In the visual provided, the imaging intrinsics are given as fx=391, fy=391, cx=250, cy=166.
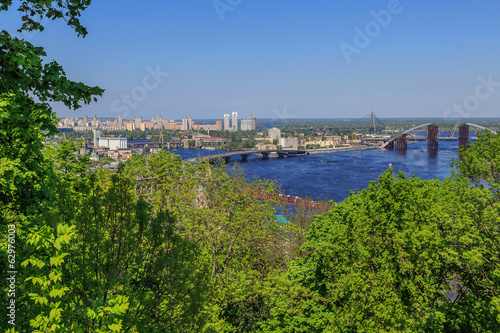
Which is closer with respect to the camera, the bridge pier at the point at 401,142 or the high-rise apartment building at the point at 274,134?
the bridge pier at the point at 401,142

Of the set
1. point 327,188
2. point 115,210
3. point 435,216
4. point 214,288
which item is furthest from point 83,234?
point 327,188

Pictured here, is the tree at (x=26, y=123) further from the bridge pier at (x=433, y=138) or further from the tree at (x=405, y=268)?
the bridge pier at (x=433, y=138)

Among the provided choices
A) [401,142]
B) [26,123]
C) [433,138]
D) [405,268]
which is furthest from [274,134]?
[26,123]

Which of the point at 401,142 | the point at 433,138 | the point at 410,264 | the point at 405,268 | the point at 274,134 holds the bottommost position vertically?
the point at 405,268

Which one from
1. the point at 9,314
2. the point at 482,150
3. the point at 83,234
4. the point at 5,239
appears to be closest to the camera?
the point at 9,314

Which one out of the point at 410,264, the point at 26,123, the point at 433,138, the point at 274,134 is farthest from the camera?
the point at 274,134

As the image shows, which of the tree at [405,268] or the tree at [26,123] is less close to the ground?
the tree at [26,123]

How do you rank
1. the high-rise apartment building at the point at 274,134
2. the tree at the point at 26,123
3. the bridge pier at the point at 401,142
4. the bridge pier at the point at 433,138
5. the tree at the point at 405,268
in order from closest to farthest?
the tree at the point at 26,123 < the tree at the point at 405,268 < the bridge pier at the point at 433,138 < the bridge pier at the point at 401,142 < the high-rise apartment building at the point at 274,134

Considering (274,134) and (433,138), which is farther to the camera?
(274,134)

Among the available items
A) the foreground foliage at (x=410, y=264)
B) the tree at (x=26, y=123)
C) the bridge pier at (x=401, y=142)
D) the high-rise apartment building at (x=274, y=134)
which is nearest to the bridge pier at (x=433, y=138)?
the bridge pier at (x=401, y=142)

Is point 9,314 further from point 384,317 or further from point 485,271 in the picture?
point 485,271

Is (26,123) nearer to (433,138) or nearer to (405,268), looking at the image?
(405,268)
